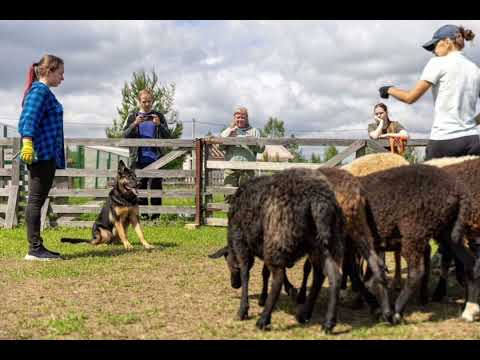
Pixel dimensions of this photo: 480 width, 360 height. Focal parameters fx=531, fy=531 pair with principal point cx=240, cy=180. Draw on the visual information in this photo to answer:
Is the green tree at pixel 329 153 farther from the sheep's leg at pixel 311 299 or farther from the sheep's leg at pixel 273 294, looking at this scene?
the sheep's leg at pixel 273 294

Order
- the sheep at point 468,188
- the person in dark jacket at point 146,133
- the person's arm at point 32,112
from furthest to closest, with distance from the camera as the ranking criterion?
1. the person in dark jacket at point 146,133
2. the person's arm at point 32,112
3. the sheep at point 468,188

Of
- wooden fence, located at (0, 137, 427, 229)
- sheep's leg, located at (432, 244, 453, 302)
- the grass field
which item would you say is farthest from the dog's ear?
sheep's leg, located at (432, 244, 453, 302)

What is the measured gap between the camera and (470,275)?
4.57 m

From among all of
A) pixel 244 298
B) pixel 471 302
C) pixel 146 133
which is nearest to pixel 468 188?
pixel 471 302

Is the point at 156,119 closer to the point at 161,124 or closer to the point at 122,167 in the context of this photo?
the point at 161,124

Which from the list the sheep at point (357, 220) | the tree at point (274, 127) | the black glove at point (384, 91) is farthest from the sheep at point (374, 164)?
the tree at point (274, 127)

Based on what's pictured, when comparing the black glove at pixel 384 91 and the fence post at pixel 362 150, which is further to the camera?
the fence post at pixel 362 150

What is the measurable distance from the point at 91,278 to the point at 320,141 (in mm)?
6377

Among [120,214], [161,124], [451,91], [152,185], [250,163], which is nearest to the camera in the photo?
[451,91]

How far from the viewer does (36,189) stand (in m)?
7.39

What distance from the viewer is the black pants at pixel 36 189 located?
738 cm

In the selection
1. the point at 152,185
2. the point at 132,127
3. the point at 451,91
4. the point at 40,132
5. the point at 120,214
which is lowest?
the point at 120,214

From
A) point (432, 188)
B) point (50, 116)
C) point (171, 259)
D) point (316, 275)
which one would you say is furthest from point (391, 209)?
point (50, 116)

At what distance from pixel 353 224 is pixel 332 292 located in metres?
0.64
